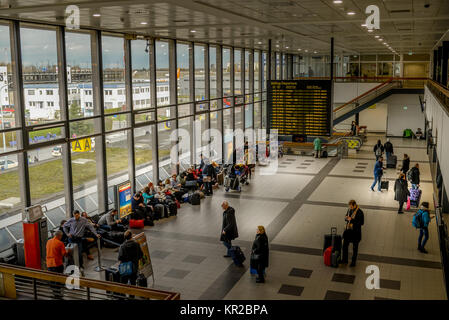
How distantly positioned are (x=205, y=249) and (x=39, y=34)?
6.90m

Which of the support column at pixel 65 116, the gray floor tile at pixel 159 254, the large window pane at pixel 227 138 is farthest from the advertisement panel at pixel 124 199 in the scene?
the large window pane at pixel 227 138

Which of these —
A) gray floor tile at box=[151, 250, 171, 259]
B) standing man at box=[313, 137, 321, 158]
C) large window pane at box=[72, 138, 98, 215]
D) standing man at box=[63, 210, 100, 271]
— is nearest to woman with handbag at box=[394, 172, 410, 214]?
gray floor tile at box=[151, 250, 171, 259]

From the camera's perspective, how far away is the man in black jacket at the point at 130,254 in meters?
9.21

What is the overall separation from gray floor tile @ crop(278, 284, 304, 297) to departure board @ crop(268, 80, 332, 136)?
7.82 meters

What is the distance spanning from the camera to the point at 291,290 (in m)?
9.73

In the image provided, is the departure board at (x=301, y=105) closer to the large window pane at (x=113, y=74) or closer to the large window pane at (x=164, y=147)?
the large window pane at (x=164, y=147)

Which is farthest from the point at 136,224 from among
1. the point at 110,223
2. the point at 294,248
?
the point at 294,248

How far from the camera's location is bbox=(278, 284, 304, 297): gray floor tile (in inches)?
377

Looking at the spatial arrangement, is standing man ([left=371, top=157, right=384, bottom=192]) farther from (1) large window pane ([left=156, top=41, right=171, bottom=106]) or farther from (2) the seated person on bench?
(2) the seated person on bench

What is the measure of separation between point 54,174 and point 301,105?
27.5 feet

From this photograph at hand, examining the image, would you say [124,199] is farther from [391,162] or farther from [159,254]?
[391,162]

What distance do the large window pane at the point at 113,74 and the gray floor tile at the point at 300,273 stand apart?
7.76m

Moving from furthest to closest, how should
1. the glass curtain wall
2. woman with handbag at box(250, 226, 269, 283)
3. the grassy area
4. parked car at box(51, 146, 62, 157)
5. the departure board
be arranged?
the departure board < parked car at box(51, 146, 62, 157) < the glass curtain wall < the grassy area < woman with handbag at box(250, 226, 269, 283)

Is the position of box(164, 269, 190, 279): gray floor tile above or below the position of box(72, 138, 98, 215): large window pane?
below
